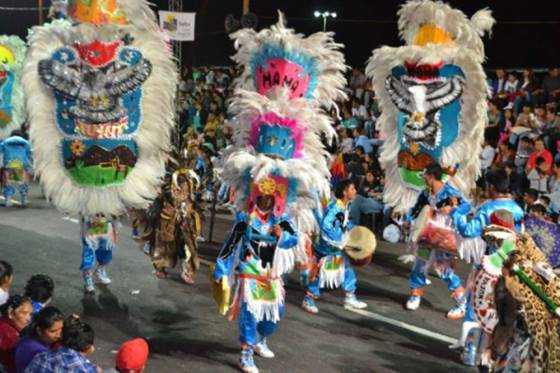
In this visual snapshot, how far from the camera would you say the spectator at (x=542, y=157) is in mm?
10328

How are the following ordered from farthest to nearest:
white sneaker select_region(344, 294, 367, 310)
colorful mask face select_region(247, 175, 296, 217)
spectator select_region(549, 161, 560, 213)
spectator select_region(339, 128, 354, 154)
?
spectator select_region(339, 128, 354, 154), spectator select_region(549, 161, 560, 213), white sneaker select_region(344, 294, 367, 310), colorful mask face select_region(247, 175, 296, 217)

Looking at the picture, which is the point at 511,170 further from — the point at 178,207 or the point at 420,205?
the point at 178,207

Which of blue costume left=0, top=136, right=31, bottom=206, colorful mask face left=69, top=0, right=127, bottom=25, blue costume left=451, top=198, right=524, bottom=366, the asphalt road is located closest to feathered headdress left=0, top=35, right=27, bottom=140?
blue costume left=0, top=136, right=31, bottom=206

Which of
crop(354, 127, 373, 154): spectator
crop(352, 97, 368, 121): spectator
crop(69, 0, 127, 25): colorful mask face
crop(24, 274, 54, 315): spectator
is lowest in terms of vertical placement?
crop(24, 274, 54, 315): spectator

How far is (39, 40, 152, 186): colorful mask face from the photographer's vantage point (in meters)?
6.60

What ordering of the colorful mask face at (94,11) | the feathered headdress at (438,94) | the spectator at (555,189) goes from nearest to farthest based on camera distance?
the colorful mask face at (94,11), the feathered headdress at (438,94), the spectator at (555,189)

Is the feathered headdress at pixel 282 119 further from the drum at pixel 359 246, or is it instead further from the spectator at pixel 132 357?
the spectator at pixel 132 357

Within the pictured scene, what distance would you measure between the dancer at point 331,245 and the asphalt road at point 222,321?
28cm

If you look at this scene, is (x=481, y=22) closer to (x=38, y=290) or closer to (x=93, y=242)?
(x=93, y=242)

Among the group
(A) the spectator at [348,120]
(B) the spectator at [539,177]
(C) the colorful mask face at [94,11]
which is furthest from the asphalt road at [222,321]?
(A) the spectator at [348,120]

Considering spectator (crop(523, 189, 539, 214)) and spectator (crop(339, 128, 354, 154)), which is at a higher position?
spectator (crop(339, 128, 354, 154))

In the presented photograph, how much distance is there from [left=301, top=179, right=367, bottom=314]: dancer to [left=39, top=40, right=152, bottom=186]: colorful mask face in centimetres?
204

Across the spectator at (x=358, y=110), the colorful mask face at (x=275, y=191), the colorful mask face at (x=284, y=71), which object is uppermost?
the colorful mask face at (x=284, y=71)

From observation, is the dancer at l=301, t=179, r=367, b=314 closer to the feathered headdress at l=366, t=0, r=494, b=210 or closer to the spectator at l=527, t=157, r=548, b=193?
the feathered headdress at l=366, t=0, r=494, b=210
